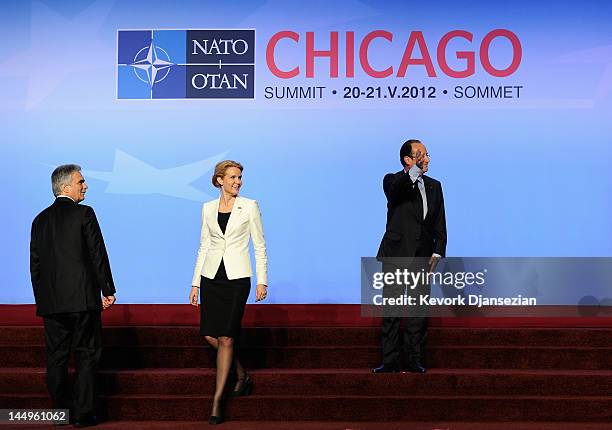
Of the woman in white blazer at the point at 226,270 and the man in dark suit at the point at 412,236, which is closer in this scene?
the woman in white blazer at the point at 226,270

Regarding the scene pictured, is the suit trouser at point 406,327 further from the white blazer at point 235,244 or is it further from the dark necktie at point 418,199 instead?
the white blazer at point 235,244

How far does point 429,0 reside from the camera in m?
7.96

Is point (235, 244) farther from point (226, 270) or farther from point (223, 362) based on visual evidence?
point (223, 362)

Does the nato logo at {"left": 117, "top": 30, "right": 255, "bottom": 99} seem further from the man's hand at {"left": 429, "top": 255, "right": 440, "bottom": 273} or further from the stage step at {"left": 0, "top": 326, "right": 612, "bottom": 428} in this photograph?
the man's hand at {"left": 429, "top": 255, "right": 440, "bottom": 273}

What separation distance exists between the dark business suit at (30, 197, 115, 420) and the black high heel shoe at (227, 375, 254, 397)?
0.81 m

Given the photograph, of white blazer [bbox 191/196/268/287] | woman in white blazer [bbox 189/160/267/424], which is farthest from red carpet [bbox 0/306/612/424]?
white blazer [bbox 191/196/268/287]

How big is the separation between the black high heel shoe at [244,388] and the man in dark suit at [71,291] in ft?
2.62

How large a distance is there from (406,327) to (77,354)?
1.85m

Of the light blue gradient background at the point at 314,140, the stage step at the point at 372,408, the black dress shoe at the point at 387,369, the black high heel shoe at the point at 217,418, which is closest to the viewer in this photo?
the black high heel shoe at the point at 217,418

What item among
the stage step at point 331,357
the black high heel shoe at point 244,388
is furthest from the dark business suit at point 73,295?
the stage step at point 331,357

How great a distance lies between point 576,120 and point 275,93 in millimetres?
2459

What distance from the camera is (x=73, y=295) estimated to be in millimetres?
5121

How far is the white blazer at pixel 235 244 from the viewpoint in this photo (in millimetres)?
5293

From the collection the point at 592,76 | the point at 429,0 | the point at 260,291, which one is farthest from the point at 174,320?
the point at 592,76
